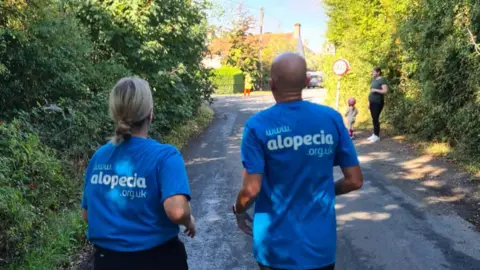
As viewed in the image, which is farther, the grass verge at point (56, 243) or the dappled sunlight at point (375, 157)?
the dappled sunlight at point (375, 157)

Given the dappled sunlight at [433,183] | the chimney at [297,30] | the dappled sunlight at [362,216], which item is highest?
the chimney at [297,30]

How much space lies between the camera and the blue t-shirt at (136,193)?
2.41 m

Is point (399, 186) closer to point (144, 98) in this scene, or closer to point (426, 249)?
point (426, 249)

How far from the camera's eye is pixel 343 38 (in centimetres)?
1975

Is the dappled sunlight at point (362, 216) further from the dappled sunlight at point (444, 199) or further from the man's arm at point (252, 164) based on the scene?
the man's arm at point (252, 164)

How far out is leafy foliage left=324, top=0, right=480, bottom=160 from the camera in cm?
900

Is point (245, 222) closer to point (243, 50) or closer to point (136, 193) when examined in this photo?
point (136, 193)

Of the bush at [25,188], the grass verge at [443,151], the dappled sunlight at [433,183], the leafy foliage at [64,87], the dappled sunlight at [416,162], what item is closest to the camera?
the bush at [25,188]

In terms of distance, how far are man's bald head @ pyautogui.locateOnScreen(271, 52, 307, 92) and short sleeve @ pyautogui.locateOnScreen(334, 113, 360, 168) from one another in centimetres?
29

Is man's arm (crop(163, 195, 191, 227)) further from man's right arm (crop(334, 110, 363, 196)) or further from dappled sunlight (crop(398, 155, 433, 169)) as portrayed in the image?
dappled sunlight (crop(398, 155, 433, 169))

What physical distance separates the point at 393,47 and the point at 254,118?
1320cm

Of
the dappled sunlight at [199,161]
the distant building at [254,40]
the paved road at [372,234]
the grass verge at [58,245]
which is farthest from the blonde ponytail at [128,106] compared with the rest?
the distant building at [254,40]

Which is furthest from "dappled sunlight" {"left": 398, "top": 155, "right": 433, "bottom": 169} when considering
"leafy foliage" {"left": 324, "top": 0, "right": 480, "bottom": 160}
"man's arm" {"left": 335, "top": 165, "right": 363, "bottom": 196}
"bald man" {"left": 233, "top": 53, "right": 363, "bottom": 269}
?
"bald man" {"left": 233, "top": 53, "right": 363, "bottom": 269}

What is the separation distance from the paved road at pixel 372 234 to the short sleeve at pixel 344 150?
244 cm
